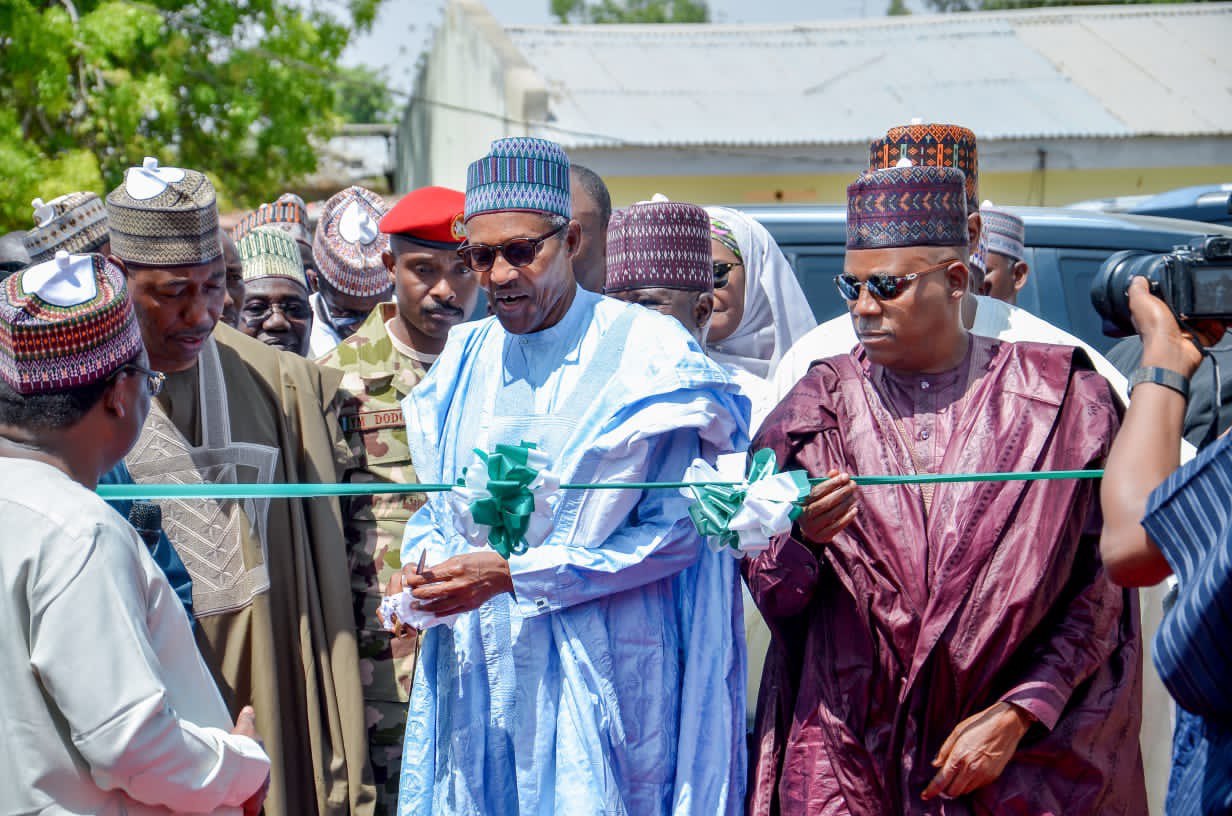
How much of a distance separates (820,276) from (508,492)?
11.6 ft

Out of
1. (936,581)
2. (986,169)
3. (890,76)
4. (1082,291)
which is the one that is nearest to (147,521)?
(936,581)

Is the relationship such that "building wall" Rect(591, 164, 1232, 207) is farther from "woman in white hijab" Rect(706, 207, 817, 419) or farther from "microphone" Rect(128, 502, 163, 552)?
"microphone" Rect(128, 502, 163, 552)

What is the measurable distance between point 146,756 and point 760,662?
2.40 m

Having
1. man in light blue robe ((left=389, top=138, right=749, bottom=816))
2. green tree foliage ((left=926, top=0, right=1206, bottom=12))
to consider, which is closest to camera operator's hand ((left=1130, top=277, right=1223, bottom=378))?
man in light blue robe ((left=389, top=138, right=749, bottom=816))

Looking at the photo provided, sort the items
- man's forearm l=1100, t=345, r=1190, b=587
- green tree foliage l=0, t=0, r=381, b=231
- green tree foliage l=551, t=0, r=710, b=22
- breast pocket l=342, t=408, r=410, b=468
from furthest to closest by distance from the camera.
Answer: green tree foliage l=551, t=0, r=710, b=22
green tree foliage l=0, t=0, r=381, b=231
breast pocket l=342, t=408, r=410, b=468
man's forearm l=1100, t=345, r=1190, b=587

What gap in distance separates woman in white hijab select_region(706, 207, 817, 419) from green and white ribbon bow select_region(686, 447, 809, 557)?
1.82 m

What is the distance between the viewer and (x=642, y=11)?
5741cm

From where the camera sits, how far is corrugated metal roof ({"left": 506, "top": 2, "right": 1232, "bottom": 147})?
18.0 meters

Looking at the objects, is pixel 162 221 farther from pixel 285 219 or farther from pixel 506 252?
pixel 285 219

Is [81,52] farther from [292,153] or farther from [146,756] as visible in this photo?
[146,756]

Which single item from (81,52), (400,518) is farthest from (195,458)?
(81,52)

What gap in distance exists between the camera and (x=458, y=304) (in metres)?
4.75

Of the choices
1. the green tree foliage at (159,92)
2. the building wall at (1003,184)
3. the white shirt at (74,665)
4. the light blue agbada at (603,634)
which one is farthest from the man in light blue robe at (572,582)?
the building wall at (1003,184)

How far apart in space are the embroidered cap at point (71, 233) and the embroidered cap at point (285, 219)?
2183 millimetres
